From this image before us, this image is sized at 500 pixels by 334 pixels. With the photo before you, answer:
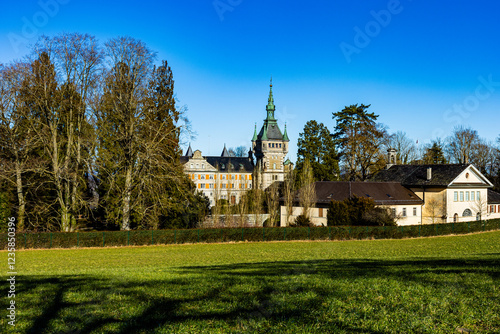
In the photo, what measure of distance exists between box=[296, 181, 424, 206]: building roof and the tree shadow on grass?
3185 cm

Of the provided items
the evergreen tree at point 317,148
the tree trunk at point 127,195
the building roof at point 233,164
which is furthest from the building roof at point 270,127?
the tree trunk at point 127,195

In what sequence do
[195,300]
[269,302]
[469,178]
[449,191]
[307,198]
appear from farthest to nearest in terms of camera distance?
[469,178] < [449,191] < [307,198] < [195,300] < [269,302]

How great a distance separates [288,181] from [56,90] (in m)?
25.9

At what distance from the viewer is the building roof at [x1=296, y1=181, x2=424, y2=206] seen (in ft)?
141

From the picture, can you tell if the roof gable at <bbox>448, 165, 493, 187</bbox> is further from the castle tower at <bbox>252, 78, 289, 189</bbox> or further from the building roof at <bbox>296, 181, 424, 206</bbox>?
the castle tower at <bbox>252, 78, 289, 189</bbox>

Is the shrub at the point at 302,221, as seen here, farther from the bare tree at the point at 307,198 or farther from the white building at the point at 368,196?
the white building at the point at 368,196

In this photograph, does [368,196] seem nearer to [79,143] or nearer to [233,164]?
[79,143]

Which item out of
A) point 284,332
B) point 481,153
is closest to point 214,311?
point 284,332

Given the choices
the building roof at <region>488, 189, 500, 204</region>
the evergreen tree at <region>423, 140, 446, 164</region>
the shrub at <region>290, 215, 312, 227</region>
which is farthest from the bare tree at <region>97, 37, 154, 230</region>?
the evergreen tree at <region>423, 140, 446, 164</region>

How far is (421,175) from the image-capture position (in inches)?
1884

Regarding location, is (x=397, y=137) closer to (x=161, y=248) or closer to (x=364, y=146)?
(x=364, y=146)

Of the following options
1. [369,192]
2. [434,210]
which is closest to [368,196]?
[369,192]

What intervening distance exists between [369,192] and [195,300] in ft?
127

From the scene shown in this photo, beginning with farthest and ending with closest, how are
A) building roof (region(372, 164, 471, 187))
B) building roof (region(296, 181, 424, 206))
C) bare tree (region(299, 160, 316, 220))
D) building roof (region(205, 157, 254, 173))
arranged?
building roof (region(205, 157, 254, 173)), building roof (region(372, 164, 471, 187)), building roof (region(296, 181, 424, 206)), bare tree (region(299, 160, 316, 220))
